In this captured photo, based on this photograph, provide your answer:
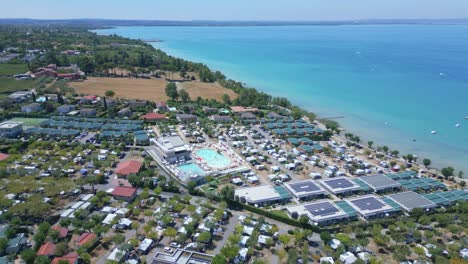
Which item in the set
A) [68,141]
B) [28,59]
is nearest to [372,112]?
[68,141]

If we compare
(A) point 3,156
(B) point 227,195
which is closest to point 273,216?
(B) point 227,195

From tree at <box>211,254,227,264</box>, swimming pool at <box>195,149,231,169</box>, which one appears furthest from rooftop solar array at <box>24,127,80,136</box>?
tree at <box>211,254,227,264</box>

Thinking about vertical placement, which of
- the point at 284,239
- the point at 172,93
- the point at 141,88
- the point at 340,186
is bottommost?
the point at 284,239

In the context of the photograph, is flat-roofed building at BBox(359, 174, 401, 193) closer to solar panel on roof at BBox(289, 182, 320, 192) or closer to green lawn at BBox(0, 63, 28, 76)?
solar panel on roof at BBox(289, 182, 320, 192)

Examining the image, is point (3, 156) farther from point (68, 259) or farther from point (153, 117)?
point (68, 259)

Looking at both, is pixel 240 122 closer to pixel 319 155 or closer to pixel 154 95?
pixel 319 155

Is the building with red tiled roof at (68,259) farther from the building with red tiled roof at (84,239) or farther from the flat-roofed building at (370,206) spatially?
the flat-roofed building at (370,206)
